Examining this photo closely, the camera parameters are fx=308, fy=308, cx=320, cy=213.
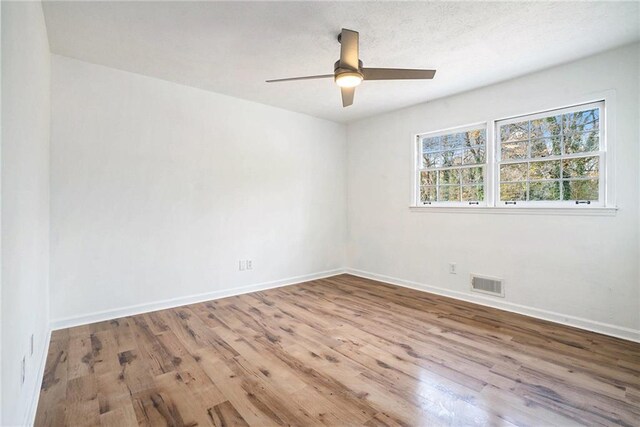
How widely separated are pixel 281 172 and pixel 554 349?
364 centimetres

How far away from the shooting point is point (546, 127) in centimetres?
325

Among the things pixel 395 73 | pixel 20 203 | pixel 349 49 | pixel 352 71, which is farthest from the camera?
pixel 395 73

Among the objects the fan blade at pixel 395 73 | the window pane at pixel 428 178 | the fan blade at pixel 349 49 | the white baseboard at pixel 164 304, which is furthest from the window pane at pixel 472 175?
the white baseboard at pixel 164 304

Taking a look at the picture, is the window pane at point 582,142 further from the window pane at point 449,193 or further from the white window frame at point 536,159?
the window pane at point 449,193

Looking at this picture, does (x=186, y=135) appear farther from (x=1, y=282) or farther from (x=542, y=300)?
(x=542, y=300)

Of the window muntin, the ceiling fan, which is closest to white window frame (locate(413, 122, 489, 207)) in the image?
the window muntin

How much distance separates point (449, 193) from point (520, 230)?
0.98 metres

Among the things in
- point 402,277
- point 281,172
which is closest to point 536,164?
point 402,277

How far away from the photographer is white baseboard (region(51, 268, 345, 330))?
296cm

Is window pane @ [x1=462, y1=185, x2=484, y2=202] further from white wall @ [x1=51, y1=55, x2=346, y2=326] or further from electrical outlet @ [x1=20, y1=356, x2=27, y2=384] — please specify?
electrical outlet @ [x1=20, y1=356, x2=27, y2=384]

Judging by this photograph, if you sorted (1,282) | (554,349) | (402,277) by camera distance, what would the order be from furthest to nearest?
(402,277), (554,349), (1,282)

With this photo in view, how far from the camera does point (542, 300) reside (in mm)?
3201

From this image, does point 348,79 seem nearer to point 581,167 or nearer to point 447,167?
point 447,167

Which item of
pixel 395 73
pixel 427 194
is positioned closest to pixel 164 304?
pixel 395 73
